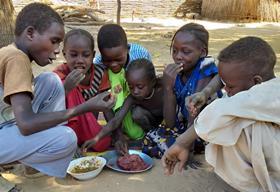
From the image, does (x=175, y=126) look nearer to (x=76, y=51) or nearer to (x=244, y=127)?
(x=76, y=51)

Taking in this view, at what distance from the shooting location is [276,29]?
10375mm

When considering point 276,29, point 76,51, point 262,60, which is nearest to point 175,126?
point 76,51

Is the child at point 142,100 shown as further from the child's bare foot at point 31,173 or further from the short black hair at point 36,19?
the short black hair at point 36,19

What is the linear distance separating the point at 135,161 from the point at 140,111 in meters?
0.52

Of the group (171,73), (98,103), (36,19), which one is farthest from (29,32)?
(171,73)

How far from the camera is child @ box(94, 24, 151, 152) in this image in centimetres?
299

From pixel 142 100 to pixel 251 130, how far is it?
1343mm

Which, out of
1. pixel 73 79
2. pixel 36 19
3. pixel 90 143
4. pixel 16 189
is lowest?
pixel 16 189

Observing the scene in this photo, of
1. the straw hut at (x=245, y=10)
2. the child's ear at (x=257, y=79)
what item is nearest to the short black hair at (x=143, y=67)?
the child's ear at (x=257, y=79)

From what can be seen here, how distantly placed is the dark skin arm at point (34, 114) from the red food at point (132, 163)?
0.53m

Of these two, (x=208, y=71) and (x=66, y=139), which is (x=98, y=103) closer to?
(x=66, y=139)

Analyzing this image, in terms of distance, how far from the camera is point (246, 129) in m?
1.80

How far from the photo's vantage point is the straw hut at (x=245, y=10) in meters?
12.2

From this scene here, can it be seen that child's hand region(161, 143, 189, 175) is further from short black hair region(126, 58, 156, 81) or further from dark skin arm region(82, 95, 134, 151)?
short black hair region(126, 58, 156, 81)
